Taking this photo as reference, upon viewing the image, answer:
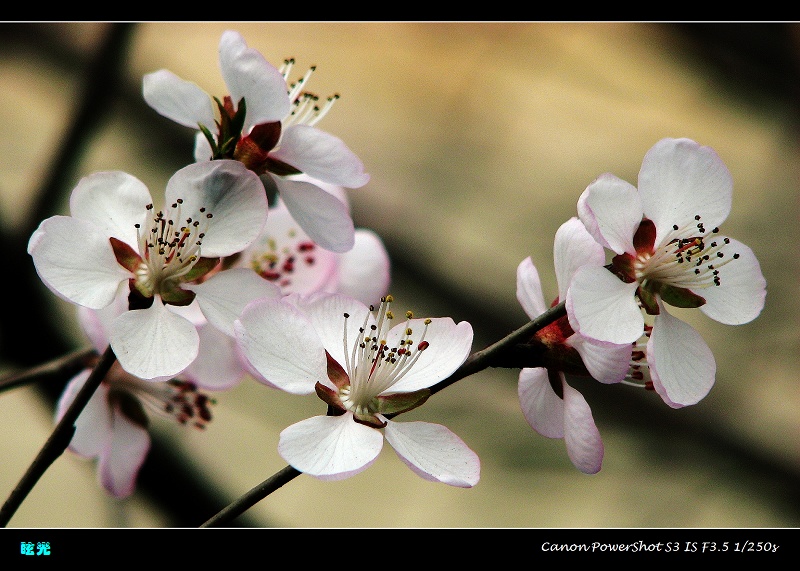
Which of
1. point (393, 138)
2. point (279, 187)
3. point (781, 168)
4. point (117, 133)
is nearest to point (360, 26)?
point (393, 138)

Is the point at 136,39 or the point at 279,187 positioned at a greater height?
the point at 279,187

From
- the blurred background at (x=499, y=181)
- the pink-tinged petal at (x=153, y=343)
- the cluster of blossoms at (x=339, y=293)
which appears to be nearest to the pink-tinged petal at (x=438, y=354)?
the cluster of blossoms at (x=339, y=293)

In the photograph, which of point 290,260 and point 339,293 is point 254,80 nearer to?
point 339,293

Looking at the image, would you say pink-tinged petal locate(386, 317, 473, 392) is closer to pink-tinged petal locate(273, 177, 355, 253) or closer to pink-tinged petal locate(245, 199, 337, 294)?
pink-tinged petal locate(273, 177, 355, 253)

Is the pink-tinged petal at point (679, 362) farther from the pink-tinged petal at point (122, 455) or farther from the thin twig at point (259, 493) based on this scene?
the pink-tinged petal at point (122, 455)
